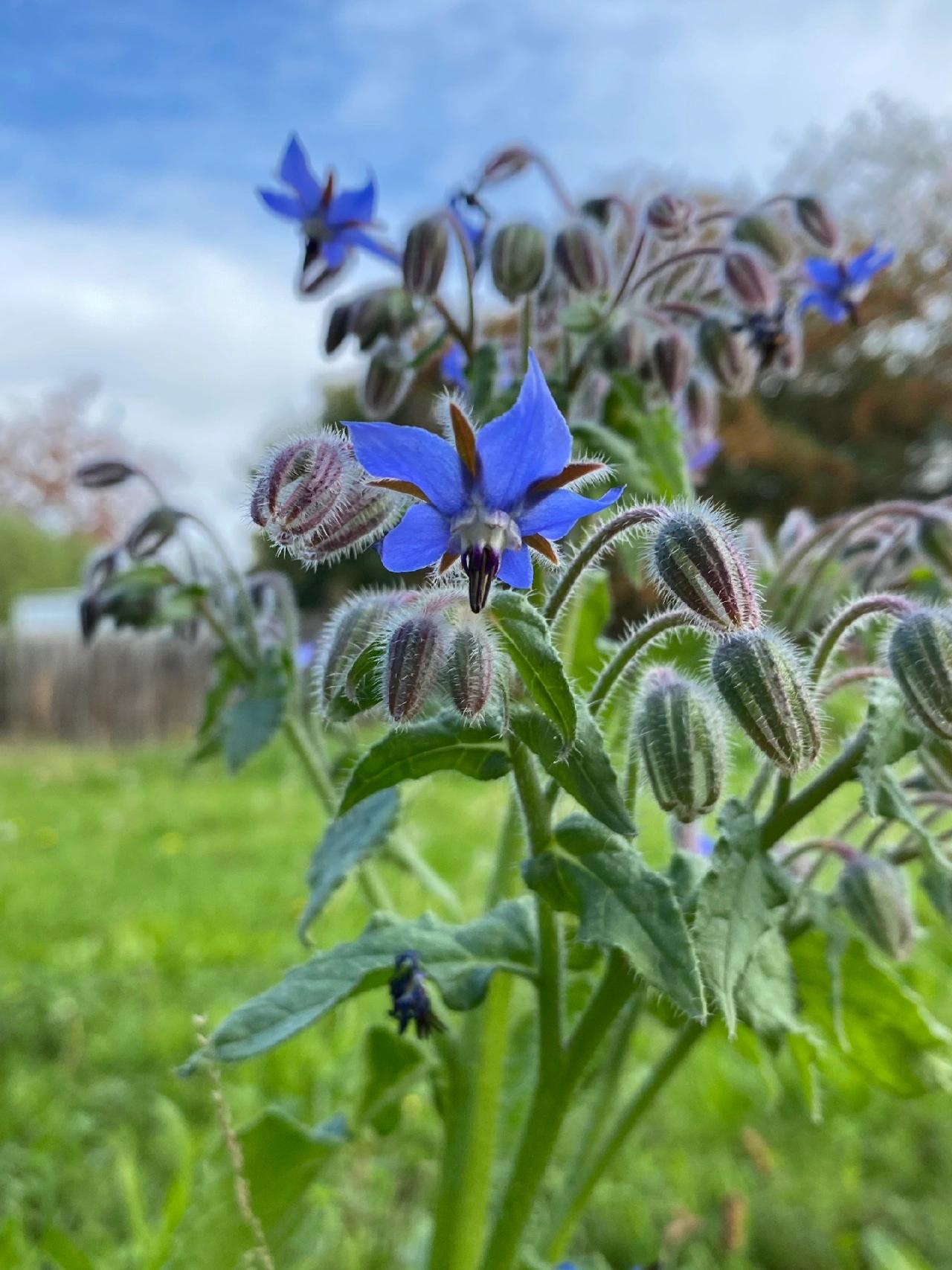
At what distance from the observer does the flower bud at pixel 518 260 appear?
→ 1.14 meters

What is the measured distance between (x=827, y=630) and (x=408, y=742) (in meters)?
0.34

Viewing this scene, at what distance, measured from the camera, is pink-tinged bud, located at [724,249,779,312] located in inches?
48.8

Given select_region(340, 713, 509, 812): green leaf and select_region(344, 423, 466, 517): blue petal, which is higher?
select_region(344, 423, 466, 517): blue petal

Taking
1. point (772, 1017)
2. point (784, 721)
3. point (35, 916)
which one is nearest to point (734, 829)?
point (784, 721)

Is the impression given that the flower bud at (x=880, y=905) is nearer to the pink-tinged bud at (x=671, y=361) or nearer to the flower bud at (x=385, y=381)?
the pink-tinged bud at (x=671, y=361)

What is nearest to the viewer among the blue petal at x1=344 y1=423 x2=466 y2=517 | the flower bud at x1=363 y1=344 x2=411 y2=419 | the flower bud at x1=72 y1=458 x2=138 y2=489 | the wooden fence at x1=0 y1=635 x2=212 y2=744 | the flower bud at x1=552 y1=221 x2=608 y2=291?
the blue petal at x1=344 y1=423 x2=466 y2=517

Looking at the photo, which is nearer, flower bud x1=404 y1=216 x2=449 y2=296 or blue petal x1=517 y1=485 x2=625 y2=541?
blue petal x1=517 y1=485 x2=625 y2=541

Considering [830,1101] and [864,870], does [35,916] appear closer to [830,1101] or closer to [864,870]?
[830,1101]

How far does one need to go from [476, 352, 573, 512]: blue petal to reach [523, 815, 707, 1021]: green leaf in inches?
10.0

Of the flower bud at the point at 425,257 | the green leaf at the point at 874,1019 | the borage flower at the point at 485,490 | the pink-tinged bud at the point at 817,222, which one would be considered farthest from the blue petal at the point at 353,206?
the green leaf at the point at 874,1019

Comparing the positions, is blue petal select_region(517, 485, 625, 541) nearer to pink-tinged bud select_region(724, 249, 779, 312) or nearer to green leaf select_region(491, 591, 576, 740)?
green leaf select_region(491, 591, 576, 740)

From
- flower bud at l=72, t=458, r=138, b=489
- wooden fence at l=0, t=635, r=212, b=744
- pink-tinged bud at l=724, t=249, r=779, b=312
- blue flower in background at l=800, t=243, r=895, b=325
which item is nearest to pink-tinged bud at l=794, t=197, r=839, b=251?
blue flower in background at l=800, t=243, r=895, b=325

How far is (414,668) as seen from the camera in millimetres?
728

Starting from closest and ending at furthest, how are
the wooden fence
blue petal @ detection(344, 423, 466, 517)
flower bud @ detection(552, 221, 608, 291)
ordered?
blue petal @ detection(344, 423, 466, 517), flower bud @ detection(552, 221, 608, 291), the wooden fence
